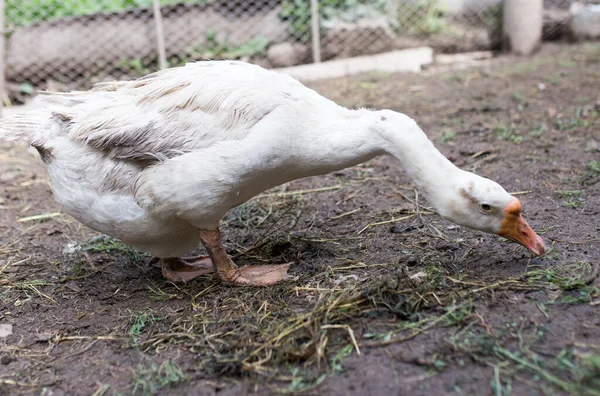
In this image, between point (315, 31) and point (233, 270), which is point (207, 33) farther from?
point (233, 270)

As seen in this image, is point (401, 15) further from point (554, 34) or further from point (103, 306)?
point (103, 306)

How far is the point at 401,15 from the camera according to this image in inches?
424

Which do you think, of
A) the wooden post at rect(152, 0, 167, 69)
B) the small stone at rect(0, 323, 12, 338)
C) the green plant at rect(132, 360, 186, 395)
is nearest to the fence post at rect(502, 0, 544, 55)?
the wooden post at rect(152, 0, 167, 69)

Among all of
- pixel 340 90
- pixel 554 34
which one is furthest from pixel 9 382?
pixel 554 34

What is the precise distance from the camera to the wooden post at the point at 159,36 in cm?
957

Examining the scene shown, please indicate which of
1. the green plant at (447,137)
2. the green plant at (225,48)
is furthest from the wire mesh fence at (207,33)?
the green plant at (447,137)

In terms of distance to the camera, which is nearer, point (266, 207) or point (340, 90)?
point (266, 207)

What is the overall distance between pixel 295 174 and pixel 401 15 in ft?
25.6

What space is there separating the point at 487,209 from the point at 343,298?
1.05 m

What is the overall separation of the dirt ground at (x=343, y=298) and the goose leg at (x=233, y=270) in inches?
3.9

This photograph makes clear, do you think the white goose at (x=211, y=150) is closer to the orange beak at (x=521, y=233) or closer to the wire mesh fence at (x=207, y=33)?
the orange beak at (x=521, y=233)

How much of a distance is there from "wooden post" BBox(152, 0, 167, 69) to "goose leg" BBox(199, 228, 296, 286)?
20.4 ft

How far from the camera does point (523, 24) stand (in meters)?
10.2

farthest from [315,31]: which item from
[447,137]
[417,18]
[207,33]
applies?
[447,137]
